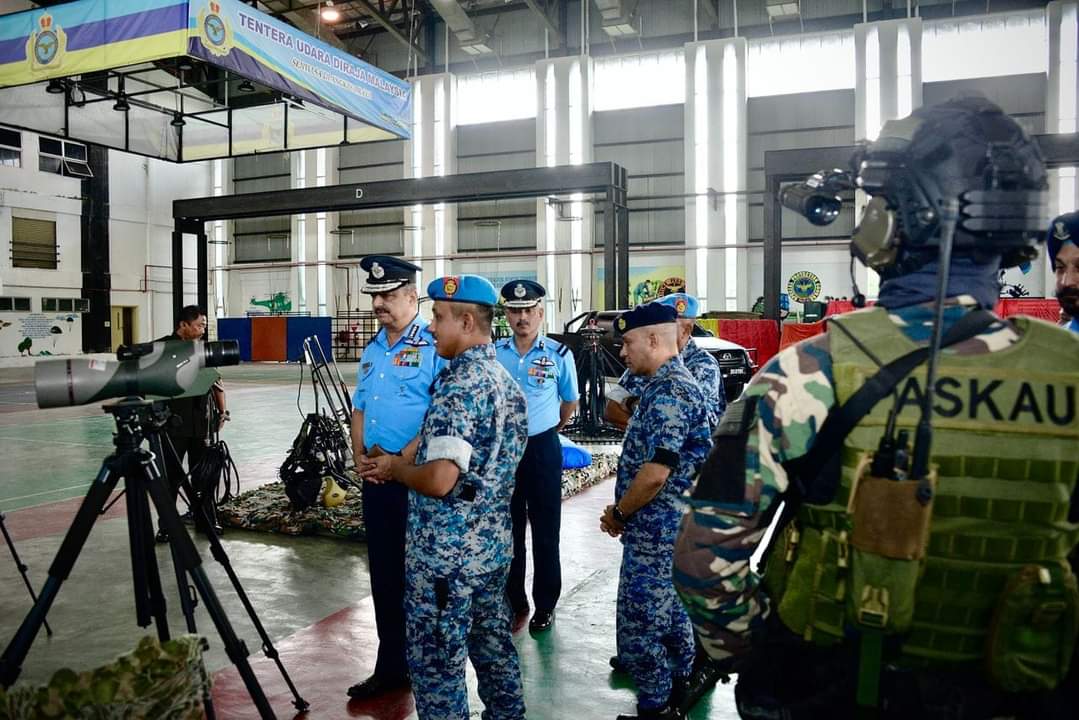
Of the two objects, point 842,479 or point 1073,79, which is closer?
point 842,479

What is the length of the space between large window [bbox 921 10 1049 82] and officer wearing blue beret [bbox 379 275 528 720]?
2280 cm

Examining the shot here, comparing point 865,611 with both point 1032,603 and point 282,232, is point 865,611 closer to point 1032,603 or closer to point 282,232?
point 1032,603

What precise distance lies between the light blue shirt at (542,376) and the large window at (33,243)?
24872mm

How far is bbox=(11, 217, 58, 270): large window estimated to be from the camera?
24.0m

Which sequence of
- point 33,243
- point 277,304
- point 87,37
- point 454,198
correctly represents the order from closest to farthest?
point 87,37
point 454,198
point 33,243
point 277,304

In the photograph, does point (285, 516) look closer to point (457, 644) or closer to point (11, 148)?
point (457, 644)

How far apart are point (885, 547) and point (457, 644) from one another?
142 centimetres

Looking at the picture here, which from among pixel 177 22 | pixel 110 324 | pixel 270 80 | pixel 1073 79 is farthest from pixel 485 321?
pixel 110 324

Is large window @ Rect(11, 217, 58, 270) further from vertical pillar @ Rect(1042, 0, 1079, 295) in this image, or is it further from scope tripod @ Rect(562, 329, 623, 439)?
vertical pillar @ Rect(1042, 0, 1079, 295)

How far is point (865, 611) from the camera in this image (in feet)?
4.40

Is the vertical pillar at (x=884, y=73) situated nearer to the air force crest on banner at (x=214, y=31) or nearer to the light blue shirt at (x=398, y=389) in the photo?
the air force crest on banner at (x=214, y=31)

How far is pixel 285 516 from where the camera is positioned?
6031mm

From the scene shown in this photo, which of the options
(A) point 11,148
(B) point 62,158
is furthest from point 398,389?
(B) point 62,158

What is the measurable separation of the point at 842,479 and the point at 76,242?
29.2 metres
